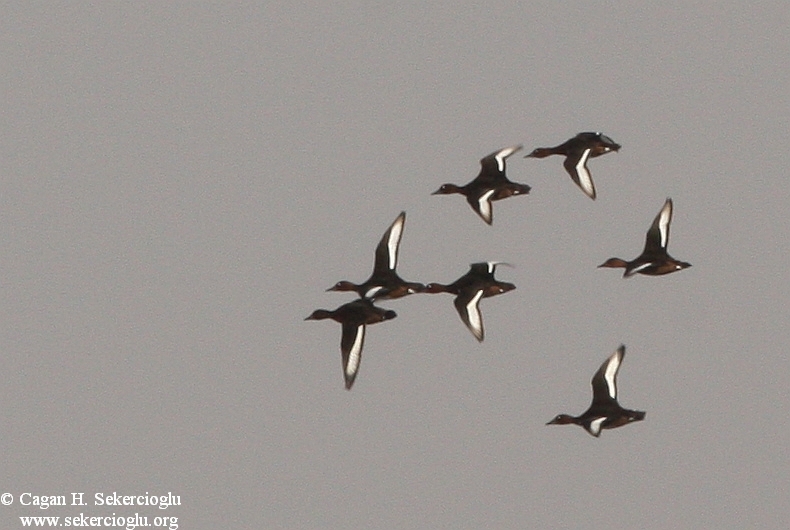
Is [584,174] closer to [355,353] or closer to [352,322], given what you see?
[352,322]

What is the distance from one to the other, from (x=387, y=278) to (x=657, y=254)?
14.2ft

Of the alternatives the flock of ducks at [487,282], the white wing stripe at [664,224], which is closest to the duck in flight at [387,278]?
the flock of ducks at [487,282]

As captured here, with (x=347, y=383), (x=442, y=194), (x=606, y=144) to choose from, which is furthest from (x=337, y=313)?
(x=606, y=144)

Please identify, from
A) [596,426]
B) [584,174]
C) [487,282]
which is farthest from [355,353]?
[584,174]

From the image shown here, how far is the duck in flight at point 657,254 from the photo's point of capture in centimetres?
2925

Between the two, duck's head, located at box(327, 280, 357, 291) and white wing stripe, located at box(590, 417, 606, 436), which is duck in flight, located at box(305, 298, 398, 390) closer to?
duck's head, located at box(327, 280, 357, 291)

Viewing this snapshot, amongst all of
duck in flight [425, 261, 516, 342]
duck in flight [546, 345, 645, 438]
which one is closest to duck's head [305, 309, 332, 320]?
duck in flight [425, 261, 516, 342]

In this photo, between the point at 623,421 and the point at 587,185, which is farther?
the point at 587,185

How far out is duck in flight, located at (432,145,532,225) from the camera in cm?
3077

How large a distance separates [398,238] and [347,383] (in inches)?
101

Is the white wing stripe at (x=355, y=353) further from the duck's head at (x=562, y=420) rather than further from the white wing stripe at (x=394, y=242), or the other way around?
the duck's head at (x=562, y=420)

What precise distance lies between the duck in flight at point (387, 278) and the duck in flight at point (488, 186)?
147 cm

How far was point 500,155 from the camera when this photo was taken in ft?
102

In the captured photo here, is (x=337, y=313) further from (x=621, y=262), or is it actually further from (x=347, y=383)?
(x=621, y=262)
